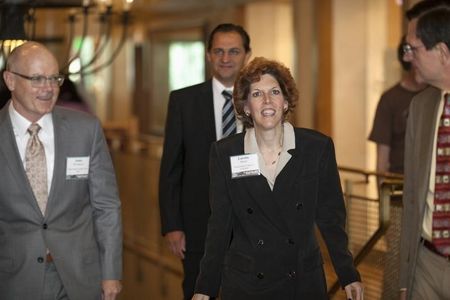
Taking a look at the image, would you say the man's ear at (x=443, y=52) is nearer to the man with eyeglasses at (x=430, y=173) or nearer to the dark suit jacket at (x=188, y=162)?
the man with eyeglasses at (x=430, y=173)

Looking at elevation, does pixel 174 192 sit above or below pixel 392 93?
below

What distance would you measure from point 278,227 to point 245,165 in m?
0.29

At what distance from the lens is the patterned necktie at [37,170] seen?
434cm

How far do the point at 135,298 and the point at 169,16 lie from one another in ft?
28.4

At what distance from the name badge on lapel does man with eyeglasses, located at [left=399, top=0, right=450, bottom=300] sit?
146cm

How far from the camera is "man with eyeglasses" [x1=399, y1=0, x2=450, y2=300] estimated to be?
13.3 feet

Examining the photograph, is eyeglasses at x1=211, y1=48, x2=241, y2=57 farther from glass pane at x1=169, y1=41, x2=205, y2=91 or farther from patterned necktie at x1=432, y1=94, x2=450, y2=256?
glass pane at x1=169, y1=41, x2=205, y2=91

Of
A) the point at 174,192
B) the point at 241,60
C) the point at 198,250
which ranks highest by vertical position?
the point at 241,60

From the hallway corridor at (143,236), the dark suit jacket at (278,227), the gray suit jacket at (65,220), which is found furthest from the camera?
the hallway corridor at (143,236)

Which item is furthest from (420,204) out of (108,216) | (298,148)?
(108,216)

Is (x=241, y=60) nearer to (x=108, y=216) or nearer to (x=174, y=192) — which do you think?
(x=174, y=192)

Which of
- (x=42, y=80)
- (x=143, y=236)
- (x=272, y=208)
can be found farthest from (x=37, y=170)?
(x=143, y=236)

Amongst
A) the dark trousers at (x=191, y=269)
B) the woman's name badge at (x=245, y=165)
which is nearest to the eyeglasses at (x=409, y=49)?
the woman's name badge at (x=245, y=165)

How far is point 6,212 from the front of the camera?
4.32 m
